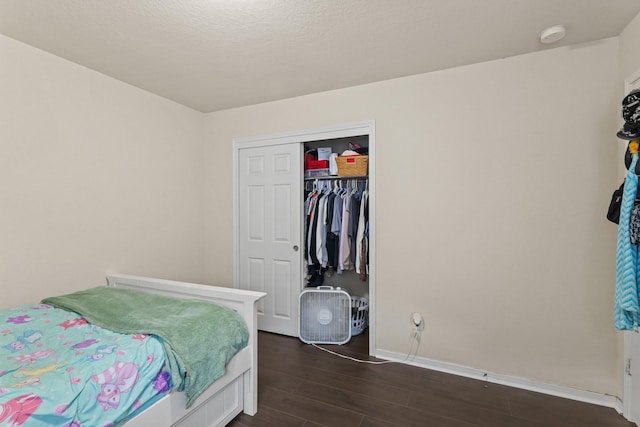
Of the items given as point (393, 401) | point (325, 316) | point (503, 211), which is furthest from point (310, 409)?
point (503, 211)

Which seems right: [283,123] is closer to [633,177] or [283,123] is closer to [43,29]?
[43,29]

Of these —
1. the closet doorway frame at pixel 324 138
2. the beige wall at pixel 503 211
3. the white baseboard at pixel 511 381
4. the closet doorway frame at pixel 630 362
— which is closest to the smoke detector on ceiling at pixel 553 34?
the beige wall at pixel 503 211

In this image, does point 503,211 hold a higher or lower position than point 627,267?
higher

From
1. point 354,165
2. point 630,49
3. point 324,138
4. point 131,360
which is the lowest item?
point 131,360

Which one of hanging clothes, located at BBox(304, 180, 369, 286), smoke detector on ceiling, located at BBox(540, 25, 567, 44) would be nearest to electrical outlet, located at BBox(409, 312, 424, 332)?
hanging clothes, located at BBox(304, 180, 369, 286)

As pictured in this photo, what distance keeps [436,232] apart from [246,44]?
1.99 m

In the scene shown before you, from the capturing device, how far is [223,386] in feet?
5.54

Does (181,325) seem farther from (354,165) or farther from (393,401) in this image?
(354,165)

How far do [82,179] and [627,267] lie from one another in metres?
3.57

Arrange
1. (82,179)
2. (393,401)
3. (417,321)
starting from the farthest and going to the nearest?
(417,321) → (82,179) → (393,401)

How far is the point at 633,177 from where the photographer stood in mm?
1517

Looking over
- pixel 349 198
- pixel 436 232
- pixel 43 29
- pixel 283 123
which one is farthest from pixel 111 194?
pixel 436 232

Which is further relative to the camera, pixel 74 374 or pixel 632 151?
pixel 632 151

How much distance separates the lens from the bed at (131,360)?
3.63 feet
